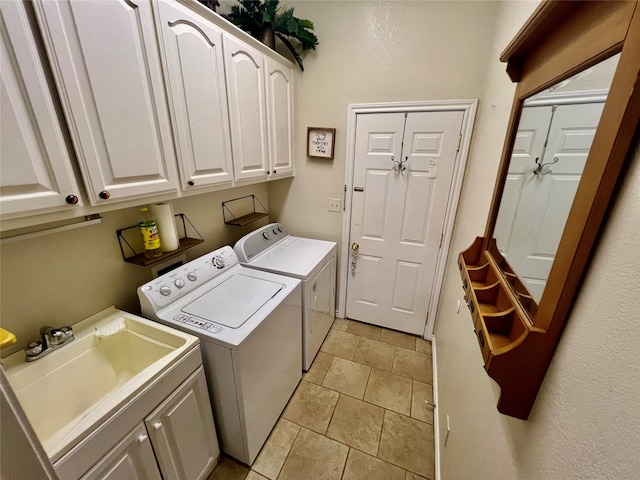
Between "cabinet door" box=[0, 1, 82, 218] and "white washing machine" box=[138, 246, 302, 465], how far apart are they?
0.66m

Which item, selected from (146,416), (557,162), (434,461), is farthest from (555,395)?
(434,461)

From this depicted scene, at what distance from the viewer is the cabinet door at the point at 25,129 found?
73 cm

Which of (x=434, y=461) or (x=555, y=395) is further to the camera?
(x=434, y=461)

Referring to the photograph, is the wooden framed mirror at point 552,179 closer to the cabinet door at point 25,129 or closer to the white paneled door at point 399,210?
the white paneled door at point 399,210

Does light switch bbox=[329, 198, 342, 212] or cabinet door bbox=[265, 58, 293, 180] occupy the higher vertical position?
cabinet door bbox=[265, 58, 293, 180]

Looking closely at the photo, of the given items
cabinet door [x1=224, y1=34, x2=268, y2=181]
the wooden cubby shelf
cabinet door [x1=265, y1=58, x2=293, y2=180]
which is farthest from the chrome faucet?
the wooden cubby shelf

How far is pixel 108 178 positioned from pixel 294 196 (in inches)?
63.9

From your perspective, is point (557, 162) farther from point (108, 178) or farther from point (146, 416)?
point (146, 416)

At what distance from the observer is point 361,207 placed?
229 cm

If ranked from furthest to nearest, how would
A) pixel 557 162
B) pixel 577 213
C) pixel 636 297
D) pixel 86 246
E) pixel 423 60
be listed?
pixel 423 60 < pixel 86 246 < pixel 557 162 < pixel 577 213 < pixel 636 297

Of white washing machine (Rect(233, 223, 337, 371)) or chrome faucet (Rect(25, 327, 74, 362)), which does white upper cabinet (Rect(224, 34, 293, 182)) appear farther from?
chrome faucet (Rect(25, 327, 74, 362))

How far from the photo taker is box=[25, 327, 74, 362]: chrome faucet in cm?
104

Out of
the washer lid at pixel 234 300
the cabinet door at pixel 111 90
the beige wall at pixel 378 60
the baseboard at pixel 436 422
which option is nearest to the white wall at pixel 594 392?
the baseboard at pixel 436 422

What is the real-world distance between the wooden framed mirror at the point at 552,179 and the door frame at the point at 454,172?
41.9 inches
